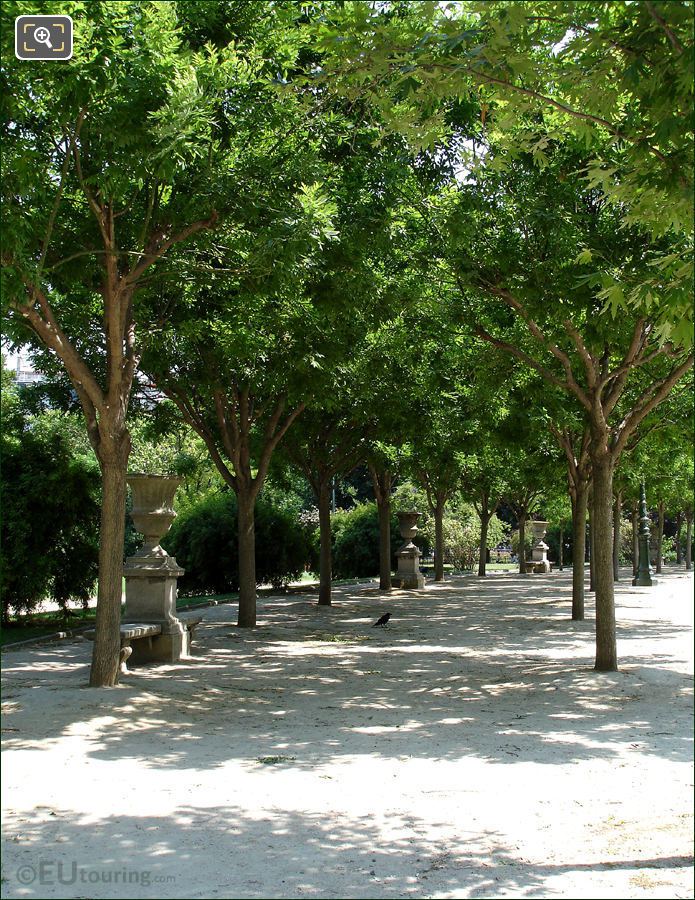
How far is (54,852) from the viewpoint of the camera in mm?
4918

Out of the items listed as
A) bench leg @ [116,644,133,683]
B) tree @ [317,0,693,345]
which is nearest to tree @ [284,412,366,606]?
bench leg @ [116,644,133,683]

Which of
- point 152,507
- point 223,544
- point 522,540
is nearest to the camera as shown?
point 152,507

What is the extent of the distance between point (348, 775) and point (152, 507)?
6803mm

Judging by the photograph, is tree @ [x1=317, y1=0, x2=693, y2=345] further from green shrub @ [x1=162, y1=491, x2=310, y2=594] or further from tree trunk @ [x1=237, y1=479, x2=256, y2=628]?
green shrub @ [x1=162, y1=491, x2=310, y2=594]

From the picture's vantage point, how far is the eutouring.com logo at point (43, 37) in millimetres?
6520

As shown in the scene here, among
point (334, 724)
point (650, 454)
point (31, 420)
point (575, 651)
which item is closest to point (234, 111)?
point (334, 724)

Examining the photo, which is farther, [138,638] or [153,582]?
[153,582]

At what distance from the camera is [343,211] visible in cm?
1066

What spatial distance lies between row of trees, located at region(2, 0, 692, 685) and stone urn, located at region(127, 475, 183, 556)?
1921 mm

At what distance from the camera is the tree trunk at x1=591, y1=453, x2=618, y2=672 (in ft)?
37.0

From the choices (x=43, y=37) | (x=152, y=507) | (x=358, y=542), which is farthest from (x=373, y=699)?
(x=358, y=542)

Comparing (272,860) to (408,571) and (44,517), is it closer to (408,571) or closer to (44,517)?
(44,517)

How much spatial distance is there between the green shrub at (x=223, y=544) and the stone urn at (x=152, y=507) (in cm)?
1341

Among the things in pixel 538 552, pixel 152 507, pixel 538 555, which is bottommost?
pixel 538 555
